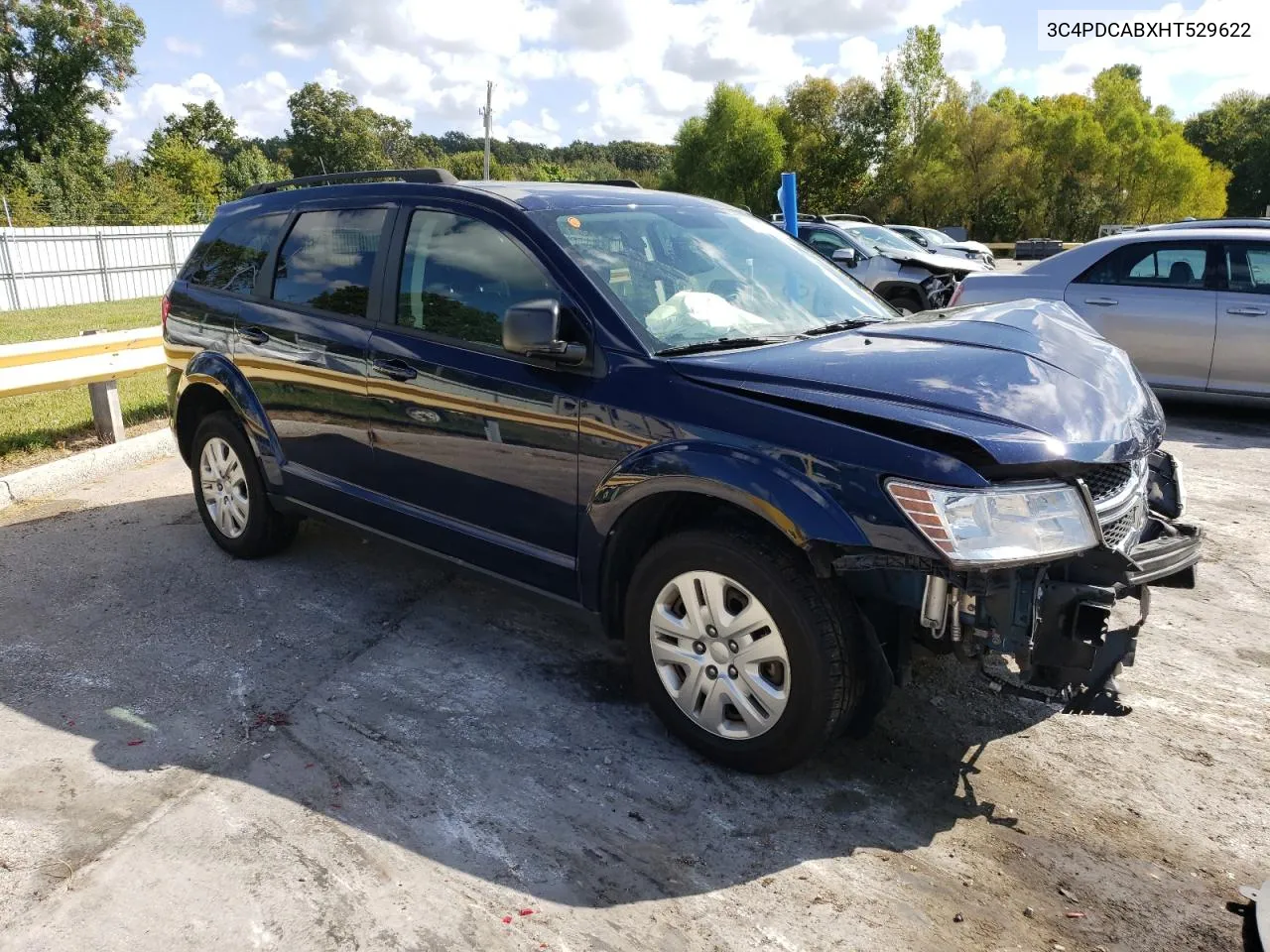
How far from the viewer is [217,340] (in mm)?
5016

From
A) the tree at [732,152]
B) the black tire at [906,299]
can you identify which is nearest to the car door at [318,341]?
the black tire at [906,299]

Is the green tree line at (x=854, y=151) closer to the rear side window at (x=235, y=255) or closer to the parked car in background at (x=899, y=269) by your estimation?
the parked car in background at (x=899, y=269)

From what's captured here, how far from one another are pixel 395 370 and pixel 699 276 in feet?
4.31

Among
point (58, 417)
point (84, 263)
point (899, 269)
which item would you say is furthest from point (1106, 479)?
point (84, 263)

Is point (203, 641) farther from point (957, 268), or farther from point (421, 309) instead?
point (957, 268)

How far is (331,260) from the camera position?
443 centimetres

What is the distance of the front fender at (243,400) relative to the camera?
477 centimetres

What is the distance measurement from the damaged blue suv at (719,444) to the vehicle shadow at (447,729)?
0.28 meters

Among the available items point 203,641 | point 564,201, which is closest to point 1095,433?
point 564,201

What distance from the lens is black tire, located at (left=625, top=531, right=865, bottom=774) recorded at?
2.86m

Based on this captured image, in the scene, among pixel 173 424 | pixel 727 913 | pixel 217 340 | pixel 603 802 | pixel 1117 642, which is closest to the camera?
pixel 727 913

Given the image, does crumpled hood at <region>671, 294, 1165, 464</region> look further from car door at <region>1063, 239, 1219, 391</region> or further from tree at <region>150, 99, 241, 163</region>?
tree at <region>150, 99, 241, 163</region>

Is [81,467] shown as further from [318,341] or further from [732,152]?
[732,152]

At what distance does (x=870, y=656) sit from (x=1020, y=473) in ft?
2.32
